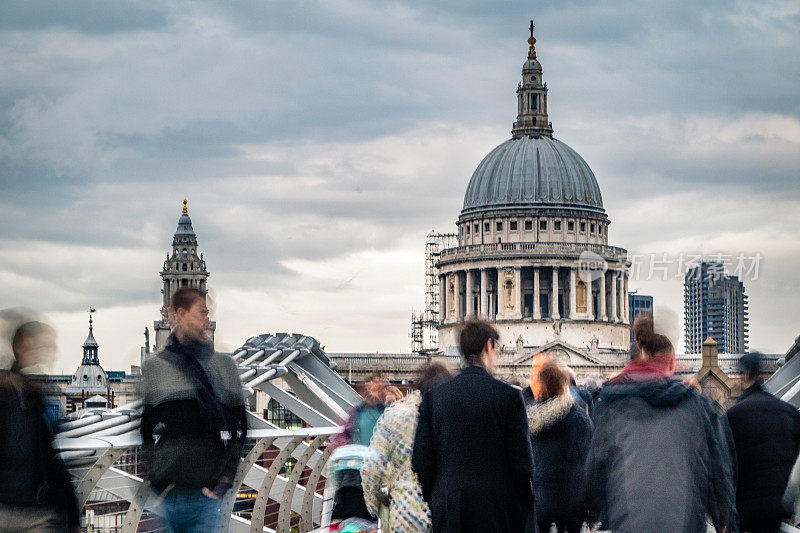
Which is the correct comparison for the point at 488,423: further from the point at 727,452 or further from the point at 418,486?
the point at 727,452

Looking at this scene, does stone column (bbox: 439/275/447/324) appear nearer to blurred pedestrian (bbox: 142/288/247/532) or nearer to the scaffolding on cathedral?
the scaffolding on cathedral

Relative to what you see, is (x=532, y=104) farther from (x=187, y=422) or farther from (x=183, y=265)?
(x=187, y=422)

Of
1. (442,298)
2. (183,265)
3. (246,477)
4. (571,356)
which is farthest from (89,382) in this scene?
(246,477)

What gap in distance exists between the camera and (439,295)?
148 meters

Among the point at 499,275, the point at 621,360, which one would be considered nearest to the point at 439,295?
the point at 499,275

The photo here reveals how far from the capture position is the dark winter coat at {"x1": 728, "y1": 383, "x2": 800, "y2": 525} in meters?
13.4

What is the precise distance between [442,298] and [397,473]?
135 metres

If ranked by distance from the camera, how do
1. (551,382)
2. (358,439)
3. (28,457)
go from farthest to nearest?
(551,382) < (358,439) < (28,457)

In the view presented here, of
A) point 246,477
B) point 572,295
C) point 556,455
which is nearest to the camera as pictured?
point 556,455

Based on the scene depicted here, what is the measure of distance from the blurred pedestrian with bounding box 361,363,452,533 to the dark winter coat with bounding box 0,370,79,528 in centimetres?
202

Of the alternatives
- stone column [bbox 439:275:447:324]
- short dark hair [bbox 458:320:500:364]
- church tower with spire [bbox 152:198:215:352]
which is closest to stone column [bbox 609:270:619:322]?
→ stone column [bbox 439:275:447:324]

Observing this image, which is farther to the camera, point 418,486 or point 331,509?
point 331,509

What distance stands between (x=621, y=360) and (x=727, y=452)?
391 feet

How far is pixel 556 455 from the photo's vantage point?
14.7 metres
